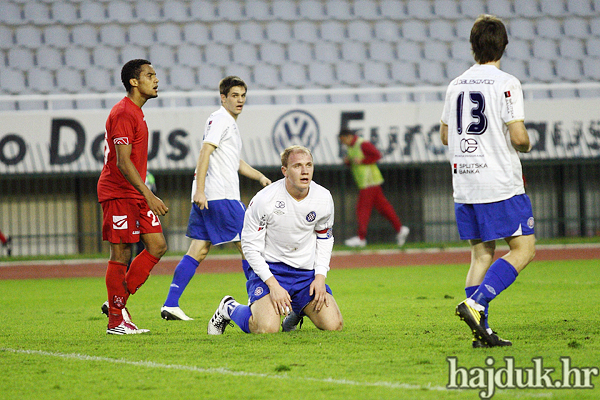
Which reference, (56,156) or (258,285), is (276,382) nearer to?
(258,285)

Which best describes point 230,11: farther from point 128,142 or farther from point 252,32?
point 128,142

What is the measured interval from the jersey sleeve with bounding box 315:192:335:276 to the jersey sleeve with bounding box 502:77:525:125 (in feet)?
4.83

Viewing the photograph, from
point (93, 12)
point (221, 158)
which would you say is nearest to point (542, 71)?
point (93, 12)

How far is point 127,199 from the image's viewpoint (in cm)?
581

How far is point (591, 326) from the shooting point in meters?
5.57

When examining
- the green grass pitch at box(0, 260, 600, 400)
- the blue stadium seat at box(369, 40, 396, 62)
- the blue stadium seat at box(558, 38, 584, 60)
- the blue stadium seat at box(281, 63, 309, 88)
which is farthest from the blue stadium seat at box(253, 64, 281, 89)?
the green grass pitch at box(0, 260, 600, 400)

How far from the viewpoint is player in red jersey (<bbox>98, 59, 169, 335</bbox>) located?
5664 mm

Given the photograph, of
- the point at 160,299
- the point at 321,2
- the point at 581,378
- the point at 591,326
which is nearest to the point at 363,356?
the point at 581,378

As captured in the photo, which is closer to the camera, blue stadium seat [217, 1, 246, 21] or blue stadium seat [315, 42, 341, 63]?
blue stadium seat [315, 42, 341, 63]

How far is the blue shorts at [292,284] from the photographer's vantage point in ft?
18.7

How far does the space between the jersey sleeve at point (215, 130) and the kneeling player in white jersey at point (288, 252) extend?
1.35 m

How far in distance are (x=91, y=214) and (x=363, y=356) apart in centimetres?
1129

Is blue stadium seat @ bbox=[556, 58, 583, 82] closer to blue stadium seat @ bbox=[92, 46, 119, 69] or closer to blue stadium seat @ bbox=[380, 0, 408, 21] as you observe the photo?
blue stadium seat @ bbox=[380, 0, 408, 21]

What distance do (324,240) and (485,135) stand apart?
151 centimetres
